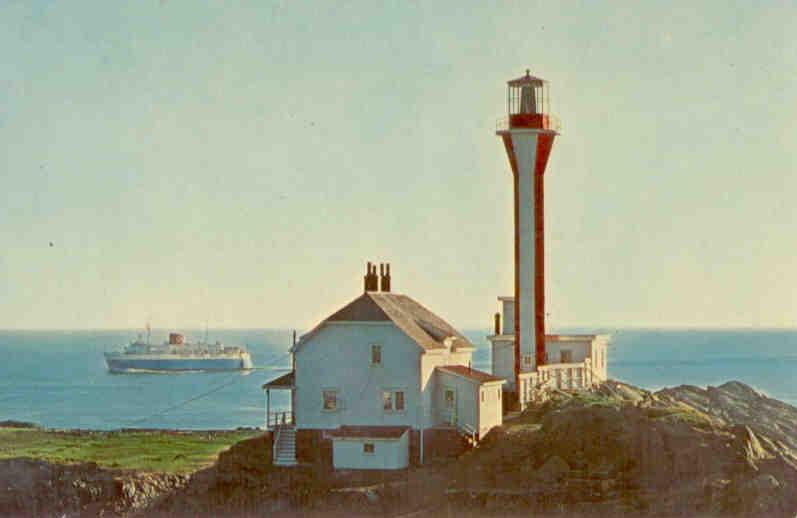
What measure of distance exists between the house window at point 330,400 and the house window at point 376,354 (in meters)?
1.86

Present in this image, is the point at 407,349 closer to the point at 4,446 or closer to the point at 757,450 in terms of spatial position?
the point at 757,450

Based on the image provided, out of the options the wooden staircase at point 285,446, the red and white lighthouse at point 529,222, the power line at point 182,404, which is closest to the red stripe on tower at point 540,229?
the red and white lighthouse at point 529,222

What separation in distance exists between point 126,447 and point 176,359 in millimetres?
108350

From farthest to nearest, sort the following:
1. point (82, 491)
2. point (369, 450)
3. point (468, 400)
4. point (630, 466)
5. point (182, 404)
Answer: point (182, 404) < point (82, 491) < point (468, 400) < point (369, 450) < point (630, 466)

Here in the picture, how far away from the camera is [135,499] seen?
1866 inches

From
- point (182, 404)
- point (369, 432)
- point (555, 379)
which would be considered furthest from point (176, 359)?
point (369, 432)

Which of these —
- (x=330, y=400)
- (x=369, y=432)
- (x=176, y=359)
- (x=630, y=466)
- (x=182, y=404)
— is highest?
(x=176, y=359)

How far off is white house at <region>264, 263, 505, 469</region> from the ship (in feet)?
396

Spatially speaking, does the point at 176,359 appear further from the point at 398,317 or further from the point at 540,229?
the point at 398,317

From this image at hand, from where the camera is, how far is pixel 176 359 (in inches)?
6688

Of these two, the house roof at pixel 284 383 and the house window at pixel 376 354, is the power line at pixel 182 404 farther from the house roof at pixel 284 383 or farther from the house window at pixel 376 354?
the house window at pixel 376 354

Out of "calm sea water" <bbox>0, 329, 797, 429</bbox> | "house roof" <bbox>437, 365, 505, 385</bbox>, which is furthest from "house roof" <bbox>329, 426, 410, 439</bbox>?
"calm sea water" <bbox>0, 329, 797, 429</bbox>

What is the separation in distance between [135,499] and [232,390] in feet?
311

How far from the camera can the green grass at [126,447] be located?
54.8 metres
